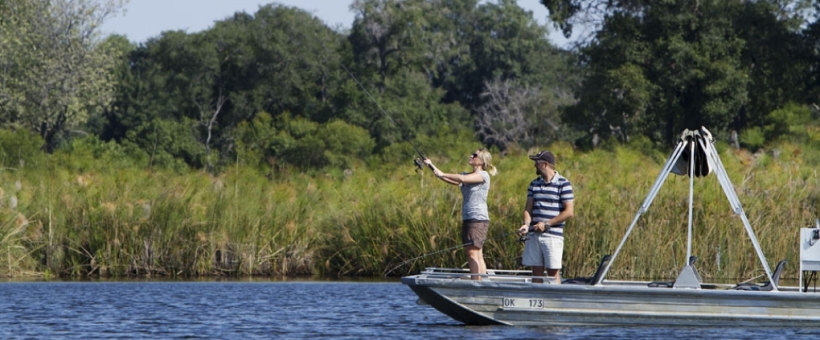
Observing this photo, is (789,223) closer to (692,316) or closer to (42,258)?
(692,316)

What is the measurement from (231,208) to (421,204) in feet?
9.98

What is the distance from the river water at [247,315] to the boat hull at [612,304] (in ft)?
0.42

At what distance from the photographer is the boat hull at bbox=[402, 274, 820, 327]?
14742 millimetres

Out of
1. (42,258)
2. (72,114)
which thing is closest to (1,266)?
(42,258)

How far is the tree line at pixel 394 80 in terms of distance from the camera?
4734 cm

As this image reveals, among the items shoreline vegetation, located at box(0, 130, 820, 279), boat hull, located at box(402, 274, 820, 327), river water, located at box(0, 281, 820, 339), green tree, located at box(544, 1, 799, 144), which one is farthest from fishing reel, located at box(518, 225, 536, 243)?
green tree, located at box(544, 1, 799, 144)

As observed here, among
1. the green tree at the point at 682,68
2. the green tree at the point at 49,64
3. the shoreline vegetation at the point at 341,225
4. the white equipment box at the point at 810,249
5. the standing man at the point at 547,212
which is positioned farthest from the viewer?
the green tree at the point at 49,64

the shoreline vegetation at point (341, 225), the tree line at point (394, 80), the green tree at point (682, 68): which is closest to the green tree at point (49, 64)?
the tree line at point (394, 80)

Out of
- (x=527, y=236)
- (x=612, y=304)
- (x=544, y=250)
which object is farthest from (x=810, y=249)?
(x=527, y=236)

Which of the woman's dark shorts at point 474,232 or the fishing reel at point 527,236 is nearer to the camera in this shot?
the fishing reel at point 527,236

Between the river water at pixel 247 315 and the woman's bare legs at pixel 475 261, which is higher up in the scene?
the woman's bare legs at pixel 475 261

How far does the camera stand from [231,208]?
23266 mm

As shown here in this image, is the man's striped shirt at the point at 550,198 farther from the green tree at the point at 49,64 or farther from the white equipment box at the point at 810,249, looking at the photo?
the green tree at the point at 49,64

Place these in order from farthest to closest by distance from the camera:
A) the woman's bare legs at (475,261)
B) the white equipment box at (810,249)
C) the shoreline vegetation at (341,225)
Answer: the shoreline vegetation at (341,225) < the woman's bare legs at (475,261) < the white equipment box at (810,249)
